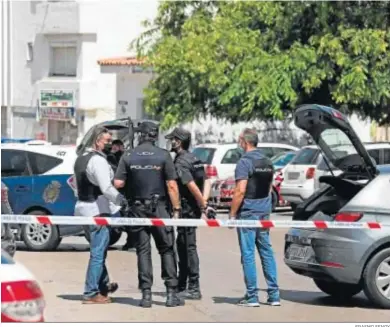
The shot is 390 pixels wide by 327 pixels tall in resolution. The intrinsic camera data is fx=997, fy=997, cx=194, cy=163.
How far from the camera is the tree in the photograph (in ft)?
79.2

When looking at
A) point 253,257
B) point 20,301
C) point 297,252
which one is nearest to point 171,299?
point 253,257

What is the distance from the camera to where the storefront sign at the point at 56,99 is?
35812 mm

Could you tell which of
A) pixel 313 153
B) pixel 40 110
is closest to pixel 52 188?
pixel 313 153

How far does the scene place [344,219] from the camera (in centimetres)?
1006

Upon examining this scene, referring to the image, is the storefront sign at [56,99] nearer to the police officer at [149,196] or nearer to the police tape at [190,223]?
the police tape at [190,223]

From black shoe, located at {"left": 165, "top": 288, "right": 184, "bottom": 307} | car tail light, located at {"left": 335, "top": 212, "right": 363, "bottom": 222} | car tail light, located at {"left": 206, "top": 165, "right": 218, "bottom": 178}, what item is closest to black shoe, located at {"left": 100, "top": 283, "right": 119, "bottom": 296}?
black shoe, located at {"left": 165, "top": 288, "right": 184, "bottom": 307}

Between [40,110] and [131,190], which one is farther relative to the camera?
[40,110]

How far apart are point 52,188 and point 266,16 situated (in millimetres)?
10931

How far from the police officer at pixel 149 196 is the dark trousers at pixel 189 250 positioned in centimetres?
58

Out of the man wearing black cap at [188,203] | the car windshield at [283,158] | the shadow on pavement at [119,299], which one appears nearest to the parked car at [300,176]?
the car windshield at [283,158]

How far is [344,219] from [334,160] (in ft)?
3.63

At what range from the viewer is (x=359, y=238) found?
390 inches

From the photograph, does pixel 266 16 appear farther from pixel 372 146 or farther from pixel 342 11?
pixel 372 146

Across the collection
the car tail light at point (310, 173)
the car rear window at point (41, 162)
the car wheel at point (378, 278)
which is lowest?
the car wheel at point (378, 278)
